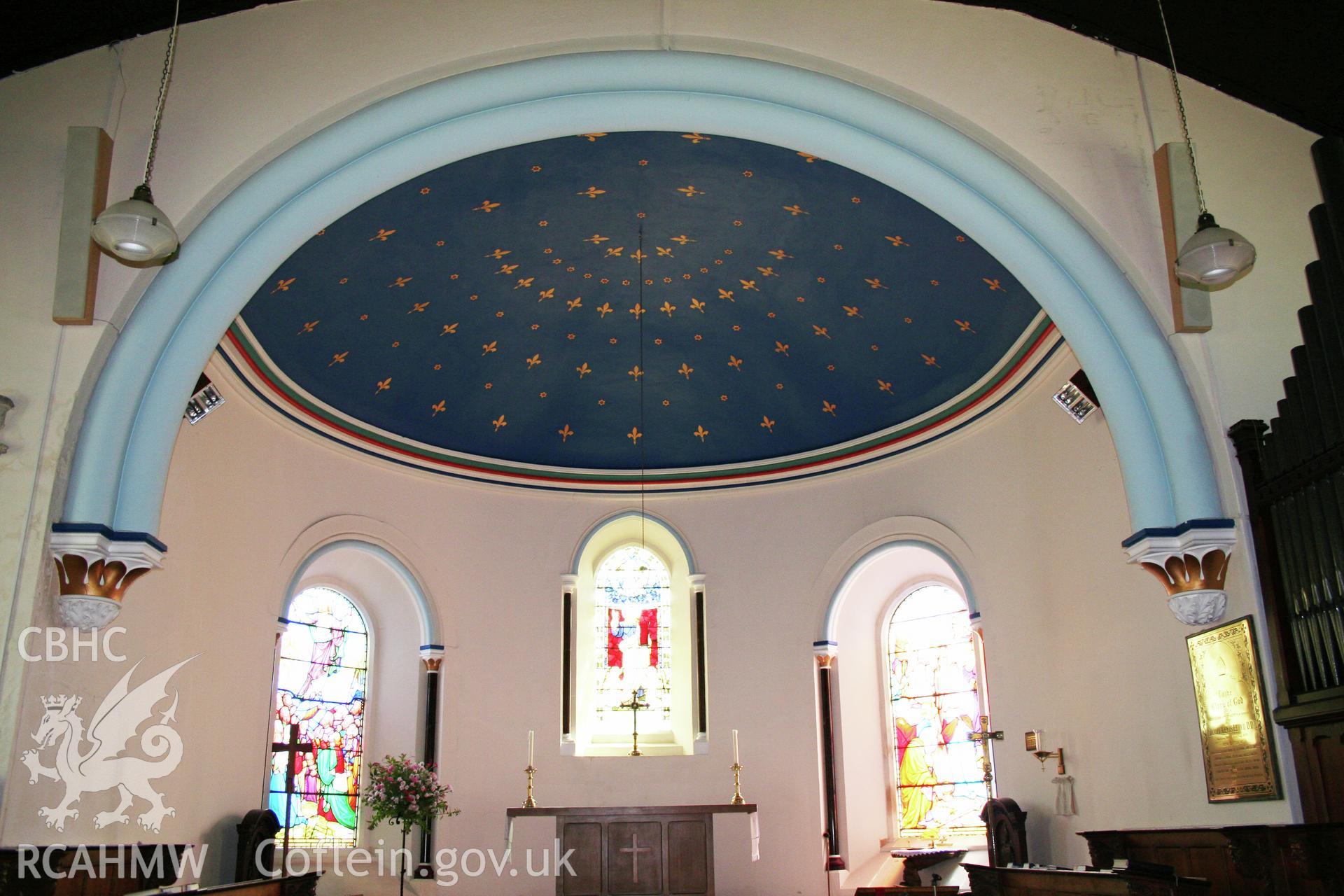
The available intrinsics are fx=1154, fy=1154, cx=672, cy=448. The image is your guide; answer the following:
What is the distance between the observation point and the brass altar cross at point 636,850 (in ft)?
35.5

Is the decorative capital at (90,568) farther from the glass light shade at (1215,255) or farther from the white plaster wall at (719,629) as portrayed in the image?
the glass light shade at (1215,255)

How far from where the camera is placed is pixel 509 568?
12.5 meters

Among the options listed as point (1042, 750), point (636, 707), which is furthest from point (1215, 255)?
point (636, 707)

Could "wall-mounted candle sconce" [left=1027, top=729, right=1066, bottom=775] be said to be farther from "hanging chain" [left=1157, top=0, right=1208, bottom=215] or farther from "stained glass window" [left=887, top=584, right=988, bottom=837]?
"hanging chain" [left=1157, top=0, right=1208, bottom=215]

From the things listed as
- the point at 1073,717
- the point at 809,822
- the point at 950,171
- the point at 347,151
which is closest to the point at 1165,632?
the point at 1073,717

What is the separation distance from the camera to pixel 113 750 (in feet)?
24.3

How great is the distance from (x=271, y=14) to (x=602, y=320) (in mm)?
5102

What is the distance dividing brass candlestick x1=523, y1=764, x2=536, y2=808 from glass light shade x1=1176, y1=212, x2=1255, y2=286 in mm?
7711

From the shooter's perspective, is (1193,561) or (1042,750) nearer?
(1193,561)

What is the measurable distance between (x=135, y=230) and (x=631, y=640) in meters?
8.55

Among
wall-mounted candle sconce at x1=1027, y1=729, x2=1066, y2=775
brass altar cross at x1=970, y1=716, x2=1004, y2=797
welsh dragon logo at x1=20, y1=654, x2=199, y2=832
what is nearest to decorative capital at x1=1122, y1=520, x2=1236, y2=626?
wall-mounted candle sconce at x1=1027, y1=729, x2=1066, y2=775

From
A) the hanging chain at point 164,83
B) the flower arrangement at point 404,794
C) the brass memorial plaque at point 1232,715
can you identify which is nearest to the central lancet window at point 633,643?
the flower arrangement at point 404,794

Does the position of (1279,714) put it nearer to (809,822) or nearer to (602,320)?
(809,822)

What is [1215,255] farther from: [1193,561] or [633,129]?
[633,129]
